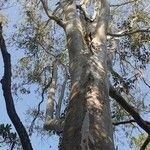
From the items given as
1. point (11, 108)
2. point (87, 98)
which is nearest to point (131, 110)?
point (87, 98)

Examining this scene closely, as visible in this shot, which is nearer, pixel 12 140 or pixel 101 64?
pixel 12 140

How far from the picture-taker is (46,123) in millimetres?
5395

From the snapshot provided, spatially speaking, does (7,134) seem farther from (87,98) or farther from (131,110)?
(131,110)

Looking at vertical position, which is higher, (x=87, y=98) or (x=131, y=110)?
(x=131, y=110)

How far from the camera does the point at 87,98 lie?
12.4 ft

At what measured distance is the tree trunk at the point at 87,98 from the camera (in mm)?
3197

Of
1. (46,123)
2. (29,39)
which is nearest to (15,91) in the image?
(29,39)

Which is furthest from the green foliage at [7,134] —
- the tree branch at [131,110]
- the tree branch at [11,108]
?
the tree branch at [131,110]

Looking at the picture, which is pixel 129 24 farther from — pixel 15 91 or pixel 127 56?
pixel 15 91

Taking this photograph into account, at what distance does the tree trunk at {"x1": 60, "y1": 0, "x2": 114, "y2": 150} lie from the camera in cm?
320

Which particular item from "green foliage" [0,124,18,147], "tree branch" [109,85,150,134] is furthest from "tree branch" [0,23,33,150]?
"tree branch" [109,85,150,134]

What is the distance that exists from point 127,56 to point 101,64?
502 centimetres

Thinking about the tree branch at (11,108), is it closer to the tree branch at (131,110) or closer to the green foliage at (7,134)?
the green foliage at (7,134)

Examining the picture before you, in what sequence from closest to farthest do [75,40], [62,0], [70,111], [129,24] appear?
1. [70,111]
2. [75,40]
3. [62,0]
4. [129,24]
